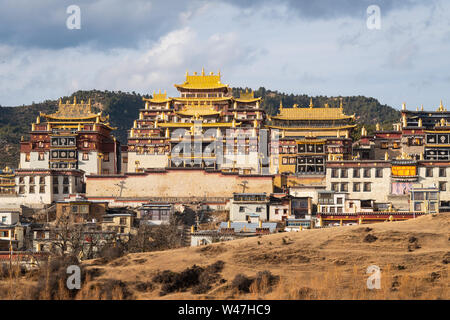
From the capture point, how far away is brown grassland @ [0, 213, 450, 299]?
51094 millimetres

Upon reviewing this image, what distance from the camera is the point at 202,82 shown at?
128m

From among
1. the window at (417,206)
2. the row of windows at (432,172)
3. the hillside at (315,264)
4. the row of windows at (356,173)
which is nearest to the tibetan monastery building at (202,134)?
the row of windows at (356,173)

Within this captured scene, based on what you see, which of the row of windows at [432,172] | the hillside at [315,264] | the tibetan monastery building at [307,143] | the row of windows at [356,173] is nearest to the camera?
the hillside at [315,264]

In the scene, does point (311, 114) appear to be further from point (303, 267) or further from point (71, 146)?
point (303, 267)

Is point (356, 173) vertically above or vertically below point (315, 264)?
above

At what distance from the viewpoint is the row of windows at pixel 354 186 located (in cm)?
9362

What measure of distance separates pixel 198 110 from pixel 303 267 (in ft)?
211

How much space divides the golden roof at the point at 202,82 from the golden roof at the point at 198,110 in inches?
245

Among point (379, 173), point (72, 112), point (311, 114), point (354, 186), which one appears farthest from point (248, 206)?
point (72, 112)

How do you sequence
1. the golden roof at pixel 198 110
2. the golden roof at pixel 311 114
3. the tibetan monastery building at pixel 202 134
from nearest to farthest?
the tibetan monastery building at pixel 202 134, the golden roof at pixel 311 114, the golden roof at pixel 198 110

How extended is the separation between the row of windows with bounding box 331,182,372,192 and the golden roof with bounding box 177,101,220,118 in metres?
28.1

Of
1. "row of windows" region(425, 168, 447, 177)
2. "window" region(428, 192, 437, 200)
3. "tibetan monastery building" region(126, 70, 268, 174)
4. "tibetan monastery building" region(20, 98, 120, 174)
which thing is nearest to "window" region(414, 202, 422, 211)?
"window" region(428, 192, 437, 200)

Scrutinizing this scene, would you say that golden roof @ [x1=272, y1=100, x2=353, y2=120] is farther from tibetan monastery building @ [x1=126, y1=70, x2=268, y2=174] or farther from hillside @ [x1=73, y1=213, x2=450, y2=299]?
hillside @ [x1=73, y1=213, x2=450, y2=299]

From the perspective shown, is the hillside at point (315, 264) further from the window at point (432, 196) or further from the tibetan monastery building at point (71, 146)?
the tibetan monastery building at point (71, 146)
